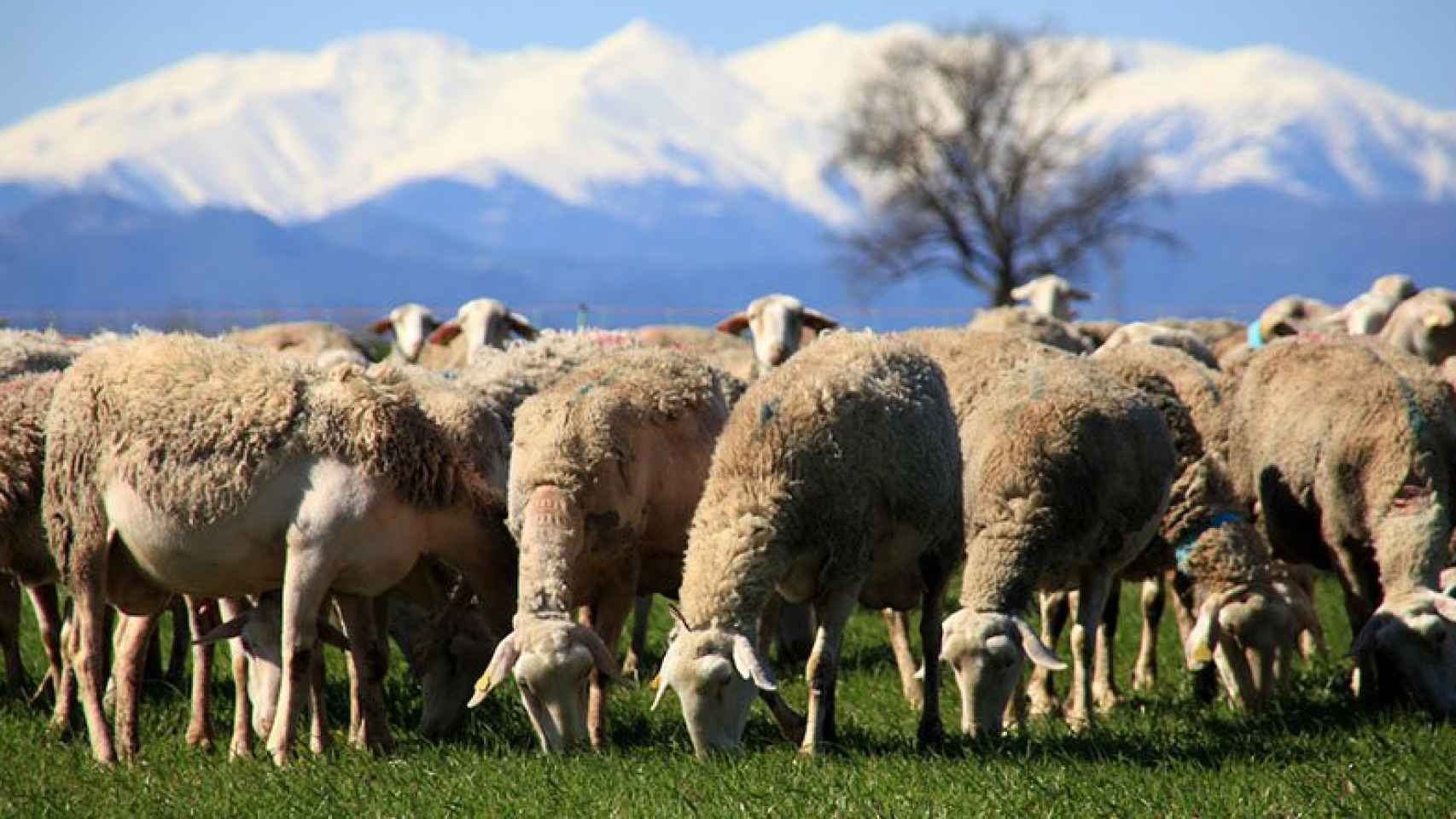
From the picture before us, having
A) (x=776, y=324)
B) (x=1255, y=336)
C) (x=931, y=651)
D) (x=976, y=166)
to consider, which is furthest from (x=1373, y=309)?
(x=976, y=166)

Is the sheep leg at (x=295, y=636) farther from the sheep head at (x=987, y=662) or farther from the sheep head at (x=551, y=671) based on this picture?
the sheep head at (x=987, y=662)

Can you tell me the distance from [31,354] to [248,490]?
3439mm

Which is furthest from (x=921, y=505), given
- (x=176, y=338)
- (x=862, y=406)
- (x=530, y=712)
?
(x=176, y=338)

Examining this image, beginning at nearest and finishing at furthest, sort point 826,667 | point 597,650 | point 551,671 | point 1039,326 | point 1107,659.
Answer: point 551,671 < point 597,650 < point 826,667 < point 1107,659 < point 1039,326

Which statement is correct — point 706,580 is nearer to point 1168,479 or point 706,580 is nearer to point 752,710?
point 752,710

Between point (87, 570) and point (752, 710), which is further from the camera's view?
point (752, 710)

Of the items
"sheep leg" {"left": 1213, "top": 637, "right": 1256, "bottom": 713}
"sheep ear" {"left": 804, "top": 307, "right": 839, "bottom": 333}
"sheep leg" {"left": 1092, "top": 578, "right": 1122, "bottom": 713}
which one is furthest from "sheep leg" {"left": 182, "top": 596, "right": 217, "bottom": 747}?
"sheep ear" {"left": 804, "top": 307, "right": 839, "bottom": 333}

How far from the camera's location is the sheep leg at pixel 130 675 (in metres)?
8.37

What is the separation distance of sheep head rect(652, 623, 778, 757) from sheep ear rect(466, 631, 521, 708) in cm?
62

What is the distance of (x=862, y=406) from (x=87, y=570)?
332 centimetres

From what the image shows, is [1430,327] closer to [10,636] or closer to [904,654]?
[904,654]

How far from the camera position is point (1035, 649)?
8125 millimetres

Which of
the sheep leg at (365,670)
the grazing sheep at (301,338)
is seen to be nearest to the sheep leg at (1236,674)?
the sheep leg at (365,670)

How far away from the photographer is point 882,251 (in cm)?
6241
